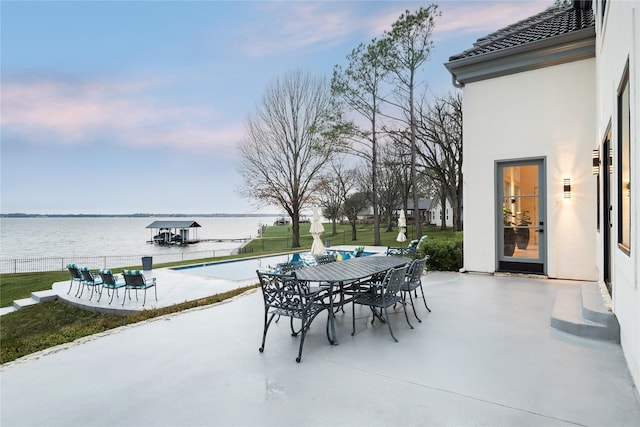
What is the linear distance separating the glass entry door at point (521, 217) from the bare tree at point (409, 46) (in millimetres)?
8727

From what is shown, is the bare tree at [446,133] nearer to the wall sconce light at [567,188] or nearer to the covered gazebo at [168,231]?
the wall sconce light at [567,188]

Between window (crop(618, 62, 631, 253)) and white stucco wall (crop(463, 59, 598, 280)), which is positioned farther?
white stucco wall (crop(463, 59, 598, 280))

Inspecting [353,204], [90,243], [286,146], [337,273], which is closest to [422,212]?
[353,204]

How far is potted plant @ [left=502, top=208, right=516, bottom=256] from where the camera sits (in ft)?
25.1

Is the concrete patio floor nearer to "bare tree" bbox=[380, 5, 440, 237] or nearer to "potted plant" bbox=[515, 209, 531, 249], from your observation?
"potted plant" bbox=[515, 209, 531, 249]

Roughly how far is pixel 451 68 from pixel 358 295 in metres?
6.56

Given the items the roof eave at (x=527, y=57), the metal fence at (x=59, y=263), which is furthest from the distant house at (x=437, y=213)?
the roof eave at (x=527, y=57)

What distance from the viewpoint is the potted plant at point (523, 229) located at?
7445mm

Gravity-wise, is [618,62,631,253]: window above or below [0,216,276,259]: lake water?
above

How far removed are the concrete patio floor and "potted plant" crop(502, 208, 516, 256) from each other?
3528 mm

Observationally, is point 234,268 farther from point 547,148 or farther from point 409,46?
point 409,46

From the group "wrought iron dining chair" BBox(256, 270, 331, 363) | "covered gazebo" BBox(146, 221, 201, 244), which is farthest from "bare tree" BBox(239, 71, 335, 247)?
"covered gazebo" BBox(146, 221, 201, 244)

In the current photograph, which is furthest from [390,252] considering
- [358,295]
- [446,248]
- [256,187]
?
[256,187]

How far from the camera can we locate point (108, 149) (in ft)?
91.7
